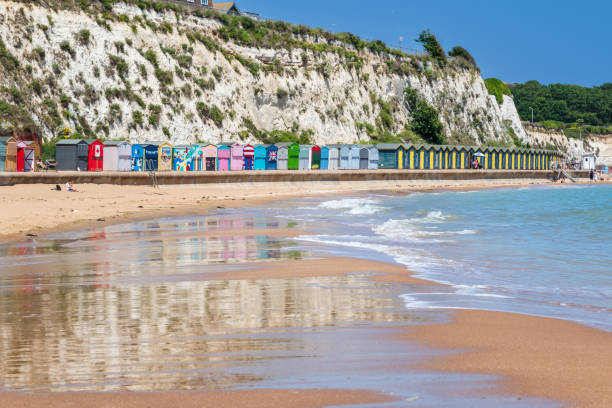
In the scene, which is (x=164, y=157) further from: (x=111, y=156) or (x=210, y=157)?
(x=210, y=157)

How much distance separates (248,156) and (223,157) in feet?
A: 8.71

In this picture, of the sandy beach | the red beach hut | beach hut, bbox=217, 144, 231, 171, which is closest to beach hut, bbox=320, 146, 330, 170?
beach hut, bbox=217, 144, 231, 171

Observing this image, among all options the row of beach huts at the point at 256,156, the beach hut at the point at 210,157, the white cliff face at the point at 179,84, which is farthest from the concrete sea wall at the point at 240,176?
the white cliff face at the point at 179,84

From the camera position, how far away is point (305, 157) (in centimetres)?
5659

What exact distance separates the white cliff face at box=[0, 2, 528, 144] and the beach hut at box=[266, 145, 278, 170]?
7.86m

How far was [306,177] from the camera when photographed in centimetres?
5178

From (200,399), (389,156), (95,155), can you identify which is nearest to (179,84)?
(95,155)

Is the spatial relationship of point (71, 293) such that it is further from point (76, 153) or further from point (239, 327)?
point (76, 153)

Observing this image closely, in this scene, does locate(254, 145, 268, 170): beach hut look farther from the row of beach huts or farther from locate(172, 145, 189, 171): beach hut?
locate(172, 145, 189, 171): beach hut

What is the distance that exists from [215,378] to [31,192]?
2748 centimetres

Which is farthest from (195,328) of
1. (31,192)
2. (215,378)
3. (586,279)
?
(31,192)

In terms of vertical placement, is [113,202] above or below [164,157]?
below

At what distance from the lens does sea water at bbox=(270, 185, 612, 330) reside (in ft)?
29.7

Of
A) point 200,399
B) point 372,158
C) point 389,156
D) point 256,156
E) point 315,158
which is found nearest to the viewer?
point 200,399
